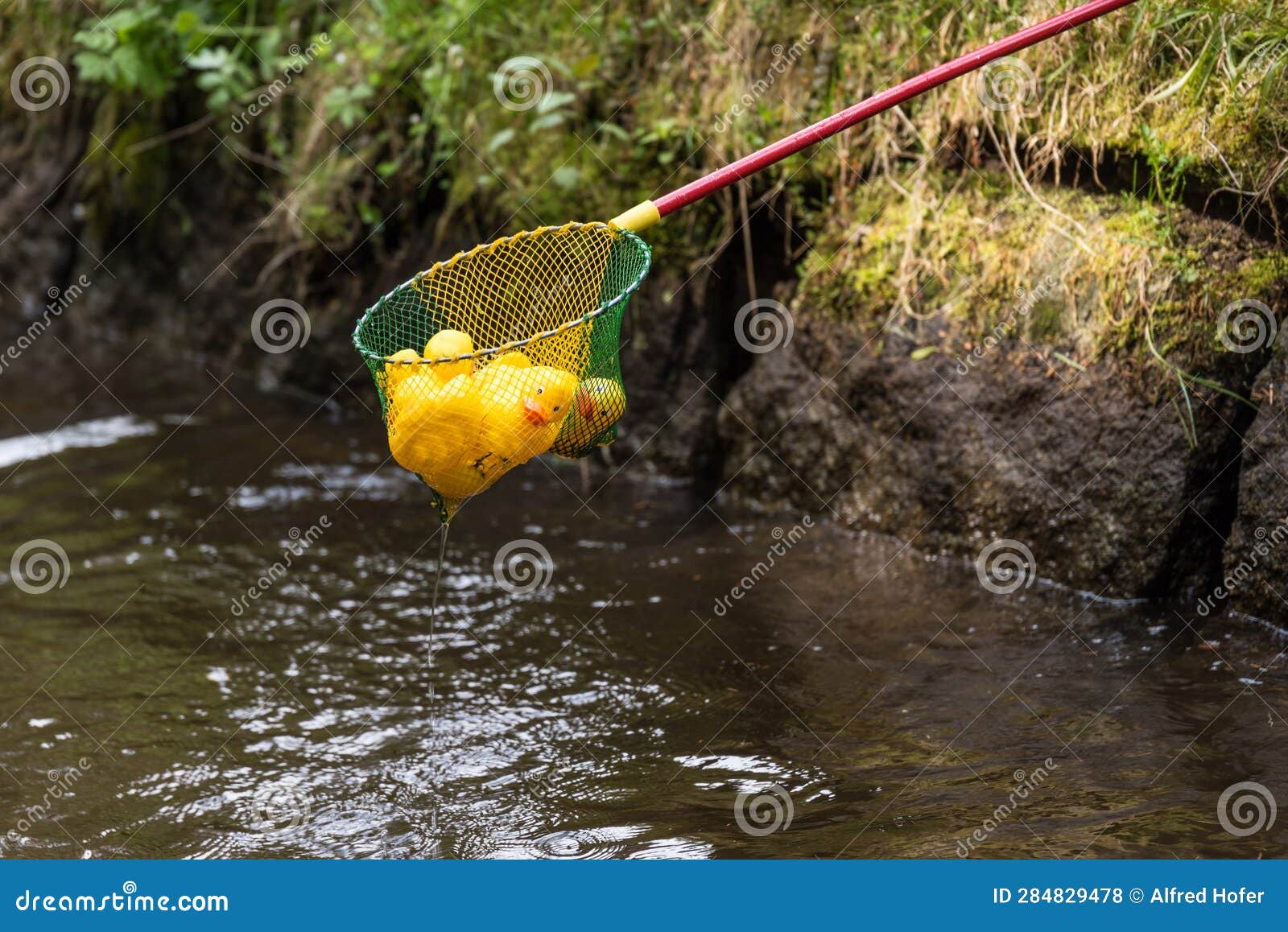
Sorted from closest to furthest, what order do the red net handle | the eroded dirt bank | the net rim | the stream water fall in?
1. the net rim
2. the stream water
3. the red net handle
4. the eroded dirt bank

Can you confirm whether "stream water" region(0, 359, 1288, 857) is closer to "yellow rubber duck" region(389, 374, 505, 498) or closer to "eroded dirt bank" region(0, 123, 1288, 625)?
"eroded dirt bank" region(0, 123, 1288, 625)

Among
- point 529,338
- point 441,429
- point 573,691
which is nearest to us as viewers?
point 441,429

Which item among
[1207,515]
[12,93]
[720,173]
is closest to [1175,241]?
[1207,515]

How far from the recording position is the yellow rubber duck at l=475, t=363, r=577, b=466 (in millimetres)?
3219

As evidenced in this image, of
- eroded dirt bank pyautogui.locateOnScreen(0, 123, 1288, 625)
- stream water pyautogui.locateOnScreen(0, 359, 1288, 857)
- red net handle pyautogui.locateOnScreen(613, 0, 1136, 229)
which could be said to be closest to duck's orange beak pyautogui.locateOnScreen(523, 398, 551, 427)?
red net handle pyautogui.locateOnScreen(613, 0, 1136, 229)

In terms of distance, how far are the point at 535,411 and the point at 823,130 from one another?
3.64 ft

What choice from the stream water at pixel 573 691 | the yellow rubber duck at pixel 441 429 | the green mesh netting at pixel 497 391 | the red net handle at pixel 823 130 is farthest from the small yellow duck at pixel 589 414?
the stream water at pixel 573 691

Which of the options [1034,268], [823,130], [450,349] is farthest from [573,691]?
[1034,268]

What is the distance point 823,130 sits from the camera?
3482 millimetres

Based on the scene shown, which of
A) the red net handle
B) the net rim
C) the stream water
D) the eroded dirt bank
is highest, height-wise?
the red net handle

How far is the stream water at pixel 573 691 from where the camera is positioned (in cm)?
313

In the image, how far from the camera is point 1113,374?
436 cm

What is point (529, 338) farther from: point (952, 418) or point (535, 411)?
point (952, 418)

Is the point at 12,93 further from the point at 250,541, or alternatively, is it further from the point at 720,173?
the point at 720,173
